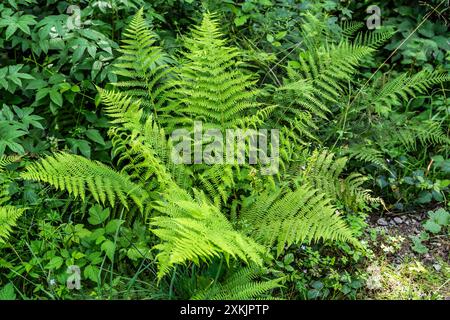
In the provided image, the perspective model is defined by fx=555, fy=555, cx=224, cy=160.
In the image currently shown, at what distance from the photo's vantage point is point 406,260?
3.12 meters

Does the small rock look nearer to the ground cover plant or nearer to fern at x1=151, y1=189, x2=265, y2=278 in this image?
the ground cover plant

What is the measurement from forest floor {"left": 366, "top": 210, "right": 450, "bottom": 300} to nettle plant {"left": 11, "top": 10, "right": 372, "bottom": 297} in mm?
275

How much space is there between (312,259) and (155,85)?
147 cm

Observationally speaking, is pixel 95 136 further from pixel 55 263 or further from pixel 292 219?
pixel 292 219

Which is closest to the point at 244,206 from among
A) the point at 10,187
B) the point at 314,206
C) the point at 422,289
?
the point at 314,206

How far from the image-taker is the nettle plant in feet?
9.16

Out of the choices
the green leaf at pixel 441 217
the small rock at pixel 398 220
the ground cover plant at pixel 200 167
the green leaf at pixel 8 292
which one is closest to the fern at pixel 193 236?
the ground cover plant at pixel 200 167

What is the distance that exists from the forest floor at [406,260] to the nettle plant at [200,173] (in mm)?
275

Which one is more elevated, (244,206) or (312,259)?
(244,206)

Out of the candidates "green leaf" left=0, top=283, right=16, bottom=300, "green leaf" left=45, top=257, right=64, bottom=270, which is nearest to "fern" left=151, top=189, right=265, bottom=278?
"green leaf" left=45, top=257, right=64, bottom=270

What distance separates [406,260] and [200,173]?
1.26 metres

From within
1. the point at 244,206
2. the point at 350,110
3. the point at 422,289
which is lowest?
the point at 422,289
